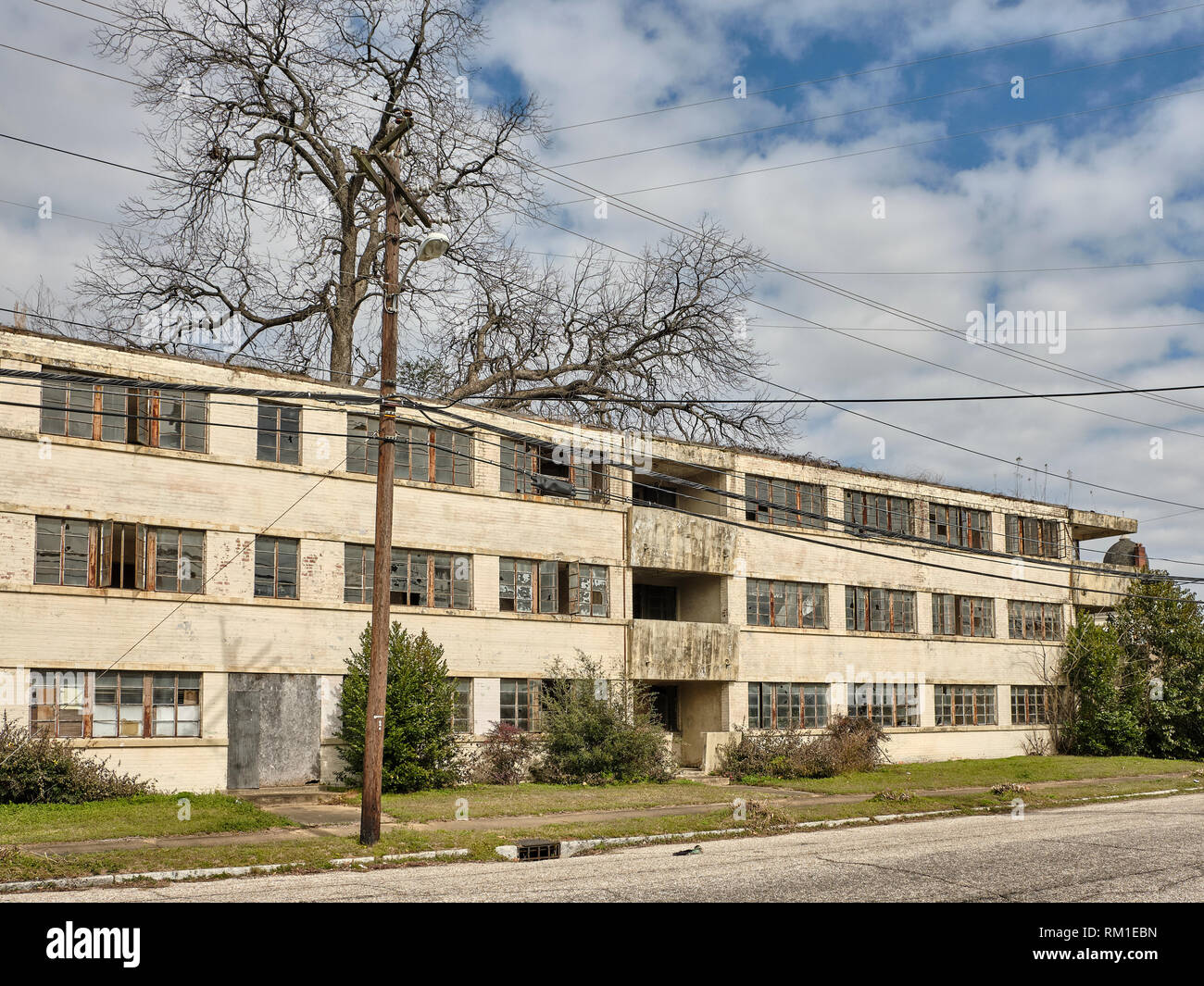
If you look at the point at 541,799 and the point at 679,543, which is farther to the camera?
the point at 679,543

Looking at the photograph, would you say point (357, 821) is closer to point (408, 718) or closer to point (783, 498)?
point (408, 718)

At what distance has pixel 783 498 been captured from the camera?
122ft

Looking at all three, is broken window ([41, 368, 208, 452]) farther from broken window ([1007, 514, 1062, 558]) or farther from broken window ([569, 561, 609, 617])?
broken window ([1007, 514, 1062, 558])

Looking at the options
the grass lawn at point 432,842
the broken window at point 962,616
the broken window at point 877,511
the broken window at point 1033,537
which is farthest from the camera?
the broken window at point 1033,537

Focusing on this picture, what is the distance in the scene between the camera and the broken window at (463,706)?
2881 cm

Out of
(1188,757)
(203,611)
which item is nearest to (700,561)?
(203,611)

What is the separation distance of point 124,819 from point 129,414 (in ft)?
28.5

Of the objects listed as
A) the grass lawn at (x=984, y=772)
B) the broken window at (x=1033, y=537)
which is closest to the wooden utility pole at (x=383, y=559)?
the grass lawn at (x=984, y=772)

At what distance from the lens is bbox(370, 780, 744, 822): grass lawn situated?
21.8 metres

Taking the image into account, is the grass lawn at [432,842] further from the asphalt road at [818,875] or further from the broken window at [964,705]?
the broken window at [964,705]

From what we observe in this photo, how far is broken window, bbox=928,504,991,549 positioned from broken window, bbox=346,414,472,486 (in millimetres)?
19370

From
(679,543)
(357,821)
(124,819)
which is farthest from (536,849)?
(679,543)

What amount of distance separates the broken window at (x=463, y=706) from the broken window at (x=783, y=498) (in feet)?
35.8
